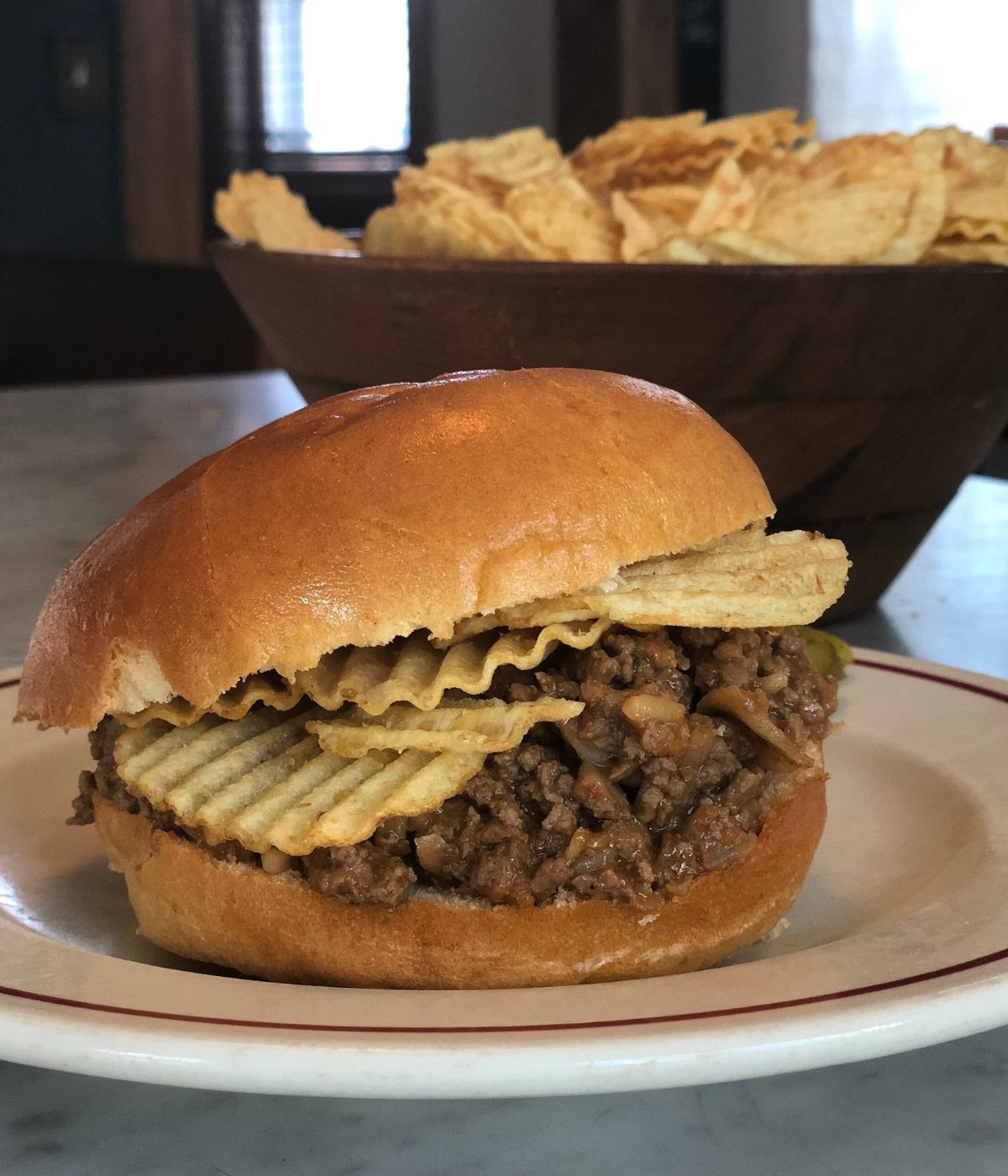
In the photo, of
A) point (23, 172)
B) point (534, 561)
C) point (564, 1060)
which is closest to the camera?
point (564, 1060)

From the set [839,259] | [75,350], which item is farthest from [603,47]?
[839,259]

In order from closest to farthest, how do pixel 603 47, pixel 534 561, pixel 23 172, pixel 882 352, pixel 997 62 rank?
pixel 534 561, pixel 882 352, pixel 603 47, pixel 997 62, pixel 23 172

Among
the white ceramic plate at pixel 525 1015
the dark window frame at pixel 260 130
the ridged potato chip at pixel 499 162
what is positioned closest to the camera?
the white ceramic plate at pixel 525 1015

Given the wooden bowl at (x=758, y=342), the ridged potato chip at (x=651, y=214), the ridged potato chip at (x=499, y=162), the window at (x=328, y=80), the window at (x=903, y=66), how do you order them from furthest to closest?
the window at (x=328, y=80)
the window at (x=903, y=66)
the ridged potato chip at (x=499, y=162)
the ridged potato chip at (x=651, y=214)
the wooden bowl at (x=758, y=342)

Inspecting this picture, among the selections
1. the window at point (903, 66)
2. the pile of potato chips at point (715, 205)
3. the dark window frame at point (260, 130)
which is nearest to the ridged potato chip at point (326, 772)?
the pile of potato chips at point (715, 205)

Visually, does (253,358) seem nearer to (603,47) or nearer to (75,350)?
(75,350)

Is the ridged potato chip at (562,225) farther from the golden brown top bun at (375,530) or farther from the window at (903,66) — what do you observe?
the window at (903,66)

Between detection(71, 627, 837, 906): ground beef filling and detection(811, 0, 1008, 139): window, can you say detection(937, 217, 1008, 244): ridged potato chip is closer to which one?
detection(71, 627, 837, 906): ground beef filling
